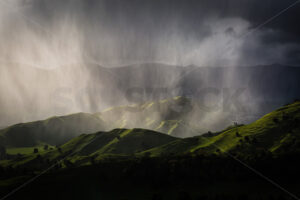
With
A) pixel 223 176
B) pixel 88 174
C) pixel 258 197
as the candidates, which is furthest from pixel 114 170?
pixel 258 197

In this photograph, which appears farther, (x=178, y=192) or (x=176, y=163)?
(x=176, y=163)

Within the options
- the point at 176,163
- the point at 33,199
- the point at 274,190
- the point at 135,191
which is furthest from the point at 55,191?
the point at 274,190

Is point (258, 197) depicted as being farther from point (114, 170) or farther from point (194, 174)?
point (114, 170)

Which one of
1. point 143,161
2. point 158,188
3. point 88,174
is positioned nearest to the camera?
point 158,188

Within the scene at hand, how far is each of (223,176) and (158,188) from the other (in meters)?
47.4

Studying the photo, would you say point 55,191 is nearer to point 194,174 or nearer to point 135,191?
point 135,191

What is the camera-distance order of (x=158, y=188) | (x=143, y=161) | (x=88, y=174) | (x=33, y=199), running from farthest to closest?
(x=143, y=161)
(x=88, y=174)
(x=158, y=188)
(x=33, y=199)

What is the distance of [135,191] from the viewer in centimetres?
14738

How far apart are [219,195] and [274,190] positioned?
121 ft

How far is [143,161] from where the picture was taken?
195375mm

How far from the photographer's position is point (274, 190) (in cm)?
14162

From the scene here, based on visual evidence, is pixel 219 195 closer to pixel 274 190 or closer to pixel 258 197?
→ pixel 258 197

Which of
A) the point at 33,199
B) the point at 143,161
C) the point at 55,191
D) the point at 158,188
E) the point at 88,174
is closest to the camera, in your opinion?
the point at 33,199

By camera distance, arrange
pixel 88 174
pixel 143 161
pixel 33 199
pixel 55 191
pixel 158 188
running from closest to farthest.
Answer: pixel 33 199 < pixel 55 191 < pixel 158 188 < pixel 88 174 < pixel 143 161
